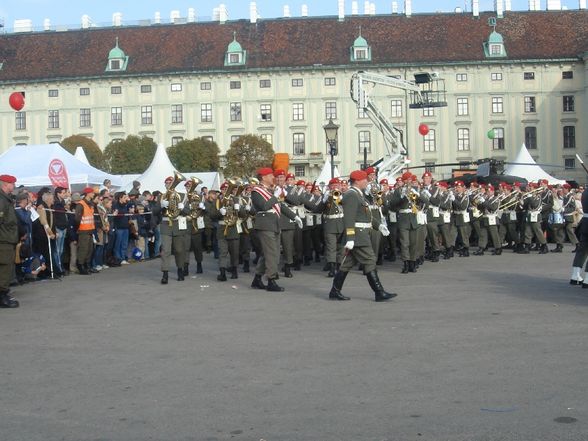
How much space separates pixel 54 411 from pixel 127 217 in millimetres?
17299

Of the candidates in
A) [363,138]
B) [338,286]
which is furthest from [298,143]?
[338,286]

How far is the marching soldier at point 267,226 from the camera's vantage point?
55.3ft

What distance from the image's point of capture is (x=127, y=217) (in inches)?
992

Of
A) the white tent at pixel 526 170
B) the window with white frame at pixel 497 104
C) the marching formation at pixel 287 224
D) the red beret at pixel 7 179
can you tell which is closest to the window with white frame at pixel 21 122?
the window with white frame at pixel 497 104

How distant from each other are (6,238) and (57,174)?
37.4 ft

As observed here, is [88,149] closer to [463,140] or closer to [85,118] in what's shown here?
[85,118]

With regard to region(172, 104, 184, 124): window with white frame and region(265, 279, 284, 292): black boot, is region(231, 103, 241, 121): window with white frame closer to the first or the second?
region(172, 104, 184, 124): window with white frame

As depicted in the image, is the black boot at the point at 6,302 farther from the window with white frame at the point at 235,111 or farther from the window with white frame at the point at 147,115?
the window with white frame at the point at 147,115

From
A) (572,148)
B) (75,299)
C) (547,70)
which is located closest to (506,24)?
(547,70)

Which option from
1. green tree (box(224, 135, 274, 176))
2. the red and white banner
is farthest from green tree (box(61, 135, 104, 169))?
the red and white banner

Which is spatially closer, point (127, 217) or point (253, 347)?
point (253, 347)

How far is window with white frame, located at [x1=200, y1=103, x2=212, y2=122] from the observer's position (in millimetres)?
93312

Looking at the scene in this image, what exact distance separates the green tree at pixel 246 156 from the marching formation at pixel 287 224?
52.0 metres

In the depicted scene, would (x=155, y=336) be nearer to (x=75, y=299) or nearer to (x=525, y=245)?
(x=75, y=299)
